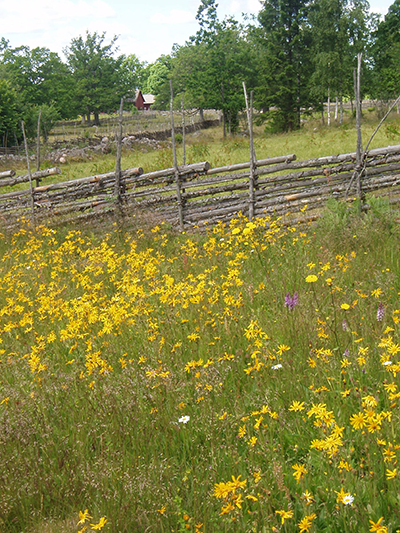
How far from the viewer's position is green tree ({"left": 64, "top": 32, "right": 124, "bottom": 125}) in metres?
56.8

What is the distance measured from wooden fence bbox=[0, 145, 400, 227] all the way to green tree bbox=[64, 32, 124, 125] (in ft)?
168

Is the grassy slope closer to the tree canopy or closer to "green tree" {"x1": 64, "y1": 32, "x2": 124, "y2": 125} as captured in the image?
the tree canopy

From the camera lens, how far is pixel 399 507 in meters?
1.56

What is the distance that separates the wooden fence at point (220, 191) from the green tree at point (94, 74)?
51280mm

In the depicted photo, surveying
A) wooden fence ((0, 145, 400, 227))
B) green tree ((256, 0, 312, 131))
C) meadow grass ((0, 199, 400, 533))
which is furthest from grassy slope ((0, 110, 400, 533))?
green tree ((256, 0, 312, 131))

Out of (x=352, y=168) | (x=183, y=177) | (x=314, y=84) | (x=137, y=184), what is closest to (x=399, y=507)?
(x=352, y=168)

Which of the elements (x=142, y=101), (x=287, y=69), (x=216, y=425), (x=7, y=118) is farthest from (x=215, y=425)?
(x=142, y=101)

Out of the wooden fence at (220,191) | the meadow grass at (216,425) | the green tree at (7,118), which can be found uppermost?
the green tree at (7,118)

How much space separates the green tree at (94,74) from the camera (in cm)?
5675

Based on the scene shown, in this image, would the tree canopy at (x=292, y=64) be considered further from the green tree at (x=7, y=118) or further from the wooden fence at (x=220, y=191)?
the wooden fence at (x=220, y=191)

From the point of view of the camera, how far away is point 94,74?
5969cm

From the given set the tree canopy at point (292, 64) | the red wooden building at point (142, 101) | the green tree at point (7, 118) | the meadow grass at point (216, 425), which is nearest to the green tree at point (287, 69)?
the tree canopy at point (292, 64)

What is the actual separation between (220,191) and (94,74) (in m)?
58.7

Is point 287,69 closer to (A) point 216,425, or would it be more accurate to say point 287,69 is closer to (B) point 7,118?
(B) point 7,118
